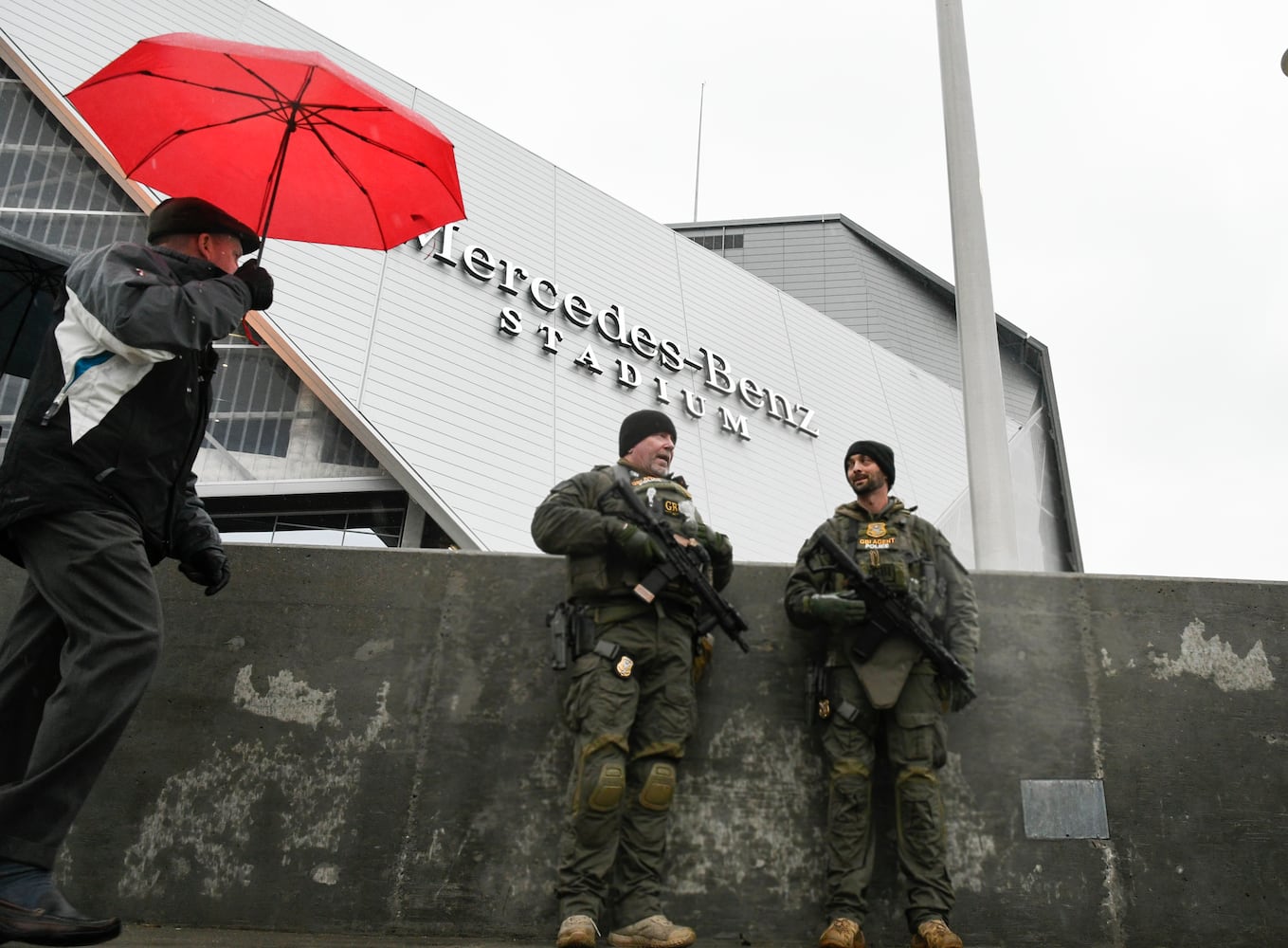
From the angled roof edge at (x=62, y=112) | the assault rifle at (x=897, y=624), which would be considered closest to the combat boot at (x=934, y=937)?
the assault rifle at (x=897, y=624)

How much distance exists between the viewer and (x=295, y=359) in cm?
1177

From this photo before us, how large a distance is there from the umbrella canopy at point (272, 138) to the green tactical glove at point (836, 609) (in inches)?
68.4

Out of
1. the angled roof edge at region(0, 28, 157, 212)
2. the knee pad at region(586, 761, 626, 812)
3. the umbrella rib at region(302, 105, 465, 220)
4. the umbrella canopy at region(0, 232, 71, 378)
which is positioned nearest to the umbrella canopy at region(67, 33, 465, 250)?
the umbrella rib at region(302, 105, 465, 220)

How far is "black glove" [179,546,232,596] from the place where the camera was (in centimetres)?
249

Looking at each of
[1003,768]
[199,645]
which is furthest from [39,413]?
[1003,768]

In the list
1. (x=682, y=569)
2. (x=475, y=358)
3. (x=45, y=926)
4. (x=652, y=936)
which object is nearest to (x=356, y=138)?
(x=682, y=569)

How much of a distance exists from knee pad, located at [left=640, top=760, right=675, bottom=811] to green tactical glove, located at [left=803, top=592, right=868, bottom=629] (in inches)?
27.8

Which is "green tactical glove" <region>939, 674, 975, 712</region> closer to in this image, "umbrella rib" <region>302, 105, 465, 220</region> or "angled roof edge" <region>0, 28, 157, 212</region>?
"umbrella rib" <region>302, 105, 465, 220</region>

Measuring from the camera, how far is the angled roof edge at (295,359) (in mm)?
11719

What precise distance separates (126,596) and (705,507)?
41.7 feet

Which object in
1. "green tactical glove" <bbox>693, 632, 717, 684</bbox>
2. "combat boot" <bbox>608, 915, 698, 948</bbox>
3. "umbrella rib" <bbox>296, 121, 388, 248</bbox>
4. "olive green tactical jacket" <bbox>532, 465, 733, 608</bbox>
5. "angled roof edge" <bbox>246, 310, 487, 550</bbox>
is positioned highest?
"angled roof edge" <bbox>246, 310, 487, 550</bbox>

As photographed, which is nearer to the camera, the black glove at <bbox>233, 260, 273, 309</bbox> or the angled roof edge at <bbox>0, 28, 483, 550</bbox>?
the black glove at <bbox>233, 260, 273, 309</bbox>

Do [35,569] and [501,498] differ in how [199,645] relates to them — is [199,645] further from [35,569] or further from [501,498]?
[501,498]

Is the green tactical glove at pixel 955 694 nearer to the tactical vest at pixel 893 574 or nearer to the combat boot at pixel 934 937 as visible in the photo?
the tactical vest at pixel 893 574
